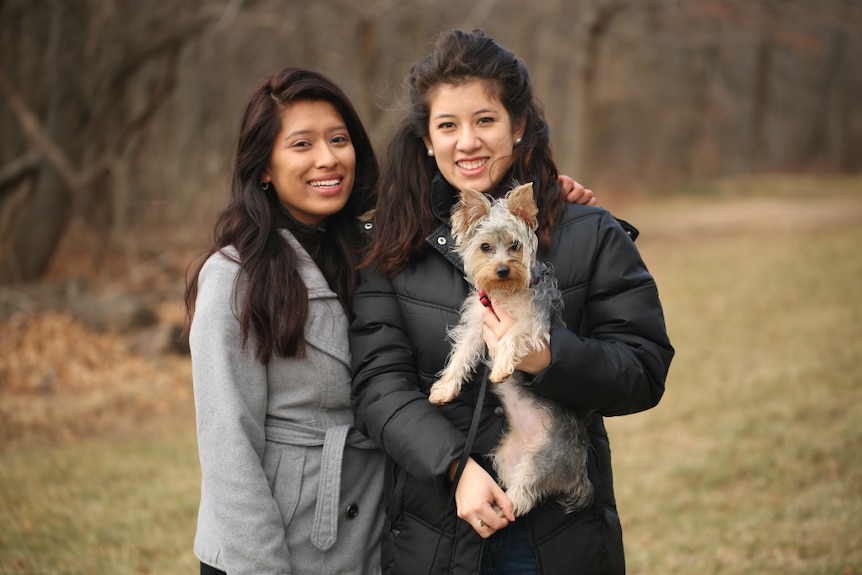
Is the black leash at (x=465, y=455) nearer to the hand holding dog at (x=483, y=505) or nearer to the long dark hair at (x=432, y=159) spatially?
the hand holding dog at (x=483, y=505)

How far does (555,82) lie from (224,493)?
36.0m

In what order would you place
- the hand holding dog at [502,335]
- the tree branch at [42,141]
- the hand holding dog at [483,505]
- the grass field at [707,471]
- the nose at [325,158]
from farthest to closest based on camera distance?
the tree branch at [42,141] < the grass field at [707,471] < the nose at [325,158] < the hand holding dog at [502,335] < the hand holding dog at [483,505]

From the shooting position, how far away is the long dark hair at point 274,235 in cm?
301

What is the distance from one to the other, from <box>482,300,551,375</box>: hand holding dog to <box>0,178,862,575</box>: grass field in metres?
3.34

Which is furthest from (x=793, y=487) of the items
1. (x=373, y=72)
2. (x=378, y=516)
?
(x=373, y=72)

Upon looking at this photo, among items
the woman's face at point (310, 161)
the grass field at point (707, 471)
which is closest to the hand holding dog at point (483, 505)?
the woman's face at point (310, 161)

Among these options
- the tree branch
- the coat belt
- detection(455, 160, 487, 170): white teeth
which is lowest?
the coat belt

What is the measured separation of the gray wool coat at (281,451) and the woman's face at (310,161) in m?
0.24

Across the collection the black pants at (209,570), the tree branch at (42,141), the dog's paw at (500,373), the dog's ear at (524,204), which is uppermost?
the tree branch at (42,141)

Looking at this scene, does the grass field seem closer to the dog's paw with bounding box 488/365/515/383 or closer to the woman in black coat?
the woman in black coat

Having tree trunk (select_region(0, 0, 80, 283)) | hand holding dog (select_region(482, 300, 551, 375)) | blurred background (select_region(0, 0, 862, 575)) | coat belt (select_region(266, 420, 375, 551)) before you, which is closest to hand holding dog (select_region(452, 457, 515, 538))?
hand holding dog (select_region(482, 300, 551, 375))

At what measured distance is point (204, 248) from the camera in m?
11.6

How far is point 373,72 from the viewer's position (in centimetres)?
1662

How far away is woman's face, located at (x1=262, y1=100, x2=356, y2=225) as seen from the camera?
3332mm
